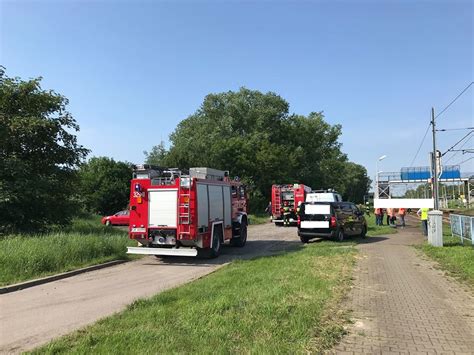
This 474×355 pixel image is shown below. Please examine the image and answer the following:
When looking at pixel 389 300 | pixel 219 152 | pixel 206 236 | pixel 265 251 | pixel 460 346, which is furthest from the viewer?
pixel 219 152

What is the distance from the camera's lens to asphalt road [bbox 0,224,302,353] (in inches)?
265

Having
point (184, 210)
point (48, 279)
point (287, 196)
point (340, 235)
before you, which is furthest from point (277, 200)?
point (48, 279)

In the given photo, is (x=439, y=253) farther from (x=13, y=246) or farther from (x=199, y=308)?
(x=13, y=246)

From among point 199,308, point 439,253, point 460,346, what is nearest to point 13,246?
point 199,308

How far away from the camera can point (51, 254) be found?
12336 millimetres

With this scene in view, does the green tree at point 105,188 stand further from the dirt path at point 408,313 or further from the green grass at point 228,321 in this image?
the green grass at point 228,321

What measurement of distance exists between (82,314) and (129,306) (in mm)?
835

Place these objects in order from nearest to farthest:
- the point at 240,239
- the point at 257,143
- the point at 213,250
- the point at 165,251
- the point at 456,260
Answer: the point at 456,260 < the point at 165,251 < the point at 213,250 < the point at 240,239 < the point at 257,143

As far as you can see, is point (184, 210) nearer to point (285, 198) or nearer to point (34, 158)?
point (34, 158)

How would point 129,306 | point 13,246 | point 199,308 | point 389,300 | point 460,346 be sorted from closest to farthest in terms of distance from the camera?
1. point 460,346
2. point 199,308
3. point 129,306
4. point 389,300
5. point 13,246

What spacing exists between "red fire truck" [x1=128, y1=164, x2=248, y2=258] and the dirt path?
5193 millimetres

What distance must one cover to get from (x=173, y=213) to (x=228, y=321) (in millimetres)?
8463

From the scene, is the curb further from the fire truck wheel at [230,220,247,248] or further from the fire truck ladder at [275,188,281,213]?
the fire truck ladder at [275,188,281,213]

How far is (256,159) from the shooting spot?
2106 inches
